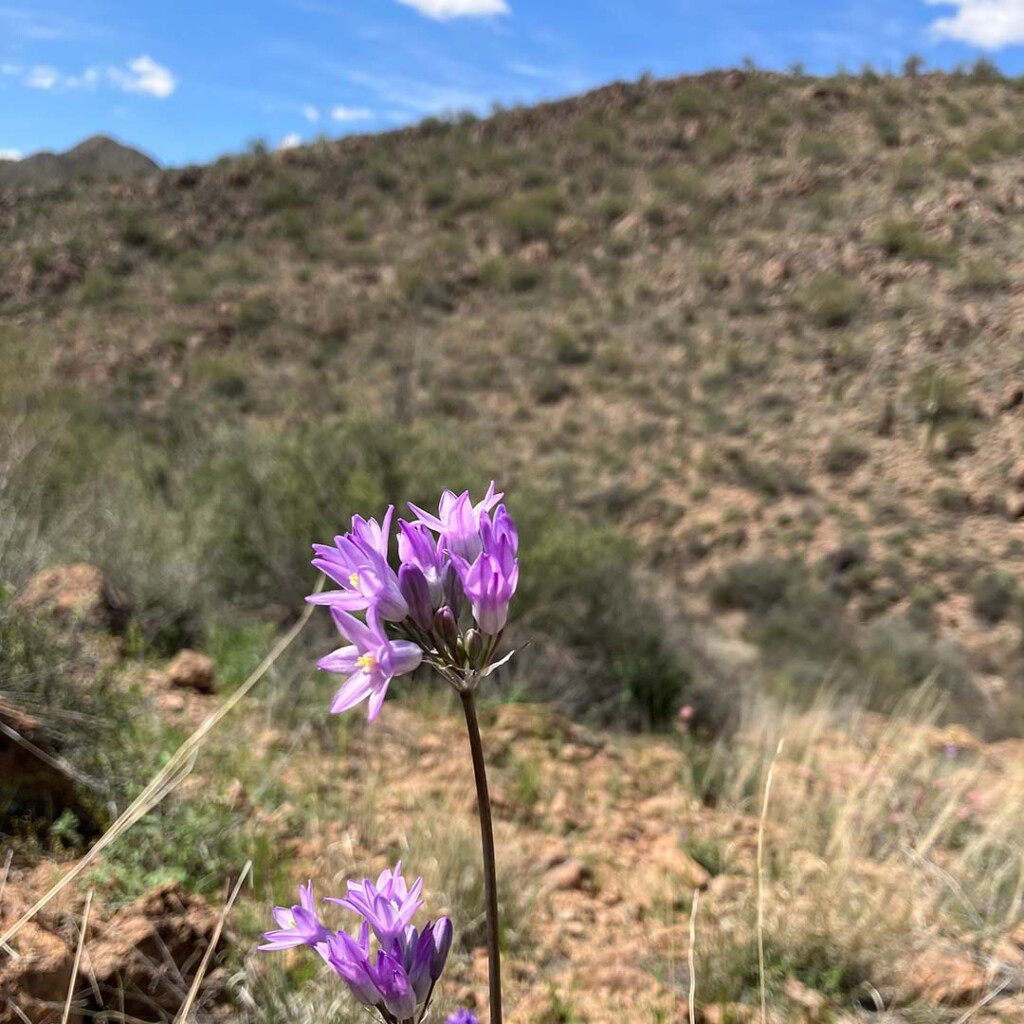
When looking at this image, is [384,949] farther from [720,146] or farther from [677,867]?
[720,146]

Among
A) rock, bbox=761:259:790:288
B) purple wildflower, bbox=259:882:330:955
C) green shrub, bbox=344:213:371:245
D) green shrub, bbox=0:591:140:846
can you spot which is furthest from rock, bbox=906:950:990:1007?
green shrub, bbox=344:213:371:245

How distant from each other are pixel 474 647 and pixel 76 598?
3.52m

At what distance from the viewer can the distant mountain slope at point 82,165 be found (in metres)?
25.7

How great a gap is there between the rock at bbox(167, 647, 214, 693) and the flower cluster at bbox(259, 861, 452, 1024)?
129 inches

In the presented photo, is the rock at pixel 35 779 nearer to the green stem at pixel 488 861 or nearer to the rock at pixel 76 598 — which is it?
the rock at pixel 76 598

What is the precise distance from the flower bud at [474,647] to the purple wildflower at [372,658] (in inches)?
2.8

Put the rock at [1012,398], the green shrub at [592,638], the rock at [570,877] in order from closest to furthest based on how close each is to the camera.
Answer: the rock at [570,877], the green shrub at [592,638], the rock at [1012,398]

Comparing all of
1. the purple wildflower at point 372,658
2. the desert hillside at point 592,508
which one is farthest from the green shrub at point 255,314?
the purple wildflower at point 372,658

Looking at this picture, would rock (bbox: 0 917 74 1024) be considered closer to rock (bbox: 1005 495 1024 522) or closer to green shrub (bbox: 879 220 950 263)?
rock (bbox: 1005 495 1024 522)

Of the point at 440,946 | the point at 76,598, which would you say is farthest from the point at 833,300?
the point at 440,946

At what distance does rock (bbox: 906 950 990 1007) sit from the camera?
258cm

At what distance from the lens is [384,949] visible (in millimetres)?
1218

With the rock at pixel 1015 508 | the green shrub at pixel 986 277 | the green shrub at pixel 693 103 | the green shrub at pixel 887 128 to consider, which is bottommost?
the rock at pixel 1015 508

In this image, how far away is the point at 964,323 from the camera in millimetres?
14258
